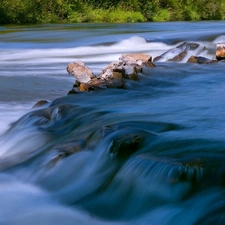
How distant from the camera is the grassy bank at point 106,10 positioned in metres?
32.0

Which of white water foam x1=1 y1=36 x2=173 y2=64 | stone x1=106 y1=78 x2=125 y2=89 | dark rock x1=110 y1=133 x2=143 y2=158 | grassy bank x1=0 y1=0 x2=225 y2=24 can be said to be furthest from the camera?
grassy bank x1=0 y1=0 x2=225 y2=24

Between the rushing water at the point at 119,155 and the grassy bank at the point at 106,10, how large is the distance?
24406 mm

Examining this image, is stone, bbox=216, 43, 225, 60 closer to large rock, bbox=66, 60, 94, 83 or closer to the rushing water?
the rushing water

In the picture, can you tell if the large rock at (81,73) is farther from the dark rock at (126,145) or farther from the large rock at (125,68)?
the dark rock at (126,145)

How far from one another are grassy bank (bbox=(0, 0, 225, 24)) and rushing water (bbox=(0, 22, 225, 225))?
2441 cm

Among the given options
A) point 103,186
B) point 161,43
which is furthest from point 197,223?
point 161,43

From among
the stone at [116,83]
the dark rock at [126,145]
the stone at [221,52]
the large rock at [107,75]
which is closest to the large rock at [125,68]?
the large rock at [107,75]

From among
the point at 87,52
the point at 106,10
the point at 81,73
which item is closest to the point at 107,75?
the point at 81,73

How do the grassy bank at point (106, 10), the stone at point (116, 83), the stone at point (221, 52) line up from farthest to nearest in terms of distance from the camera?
the grassy bank at point (106, 10)
the stone at point (221, 52)
the stone at point (116, 83)

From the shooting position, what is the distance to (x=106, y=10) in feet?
116

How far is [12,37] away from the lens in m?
19.2

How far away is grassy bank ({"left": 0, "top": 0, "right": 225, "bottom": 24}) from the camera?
3203cm

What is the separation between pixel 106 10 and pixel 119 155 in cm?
3147

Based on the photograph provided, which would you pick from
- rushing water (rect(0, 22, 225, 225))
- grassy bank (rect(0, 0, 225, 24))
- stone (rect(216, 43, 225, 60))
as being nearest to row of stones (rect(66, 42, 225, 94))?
rushing water (rect(0, 22, 225, 225))
